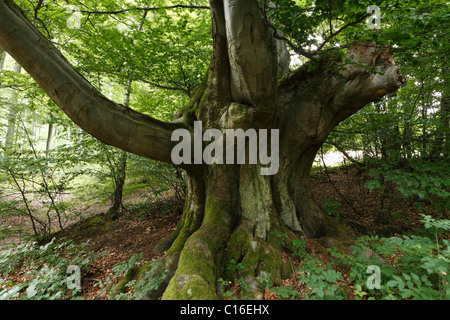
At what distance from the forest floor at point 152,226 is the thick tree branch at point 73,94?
2.02m

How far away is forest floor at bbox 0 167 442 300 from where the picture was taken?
130 inches

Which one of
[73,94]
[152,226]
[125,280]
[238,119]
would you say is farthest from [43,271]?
[238,119]

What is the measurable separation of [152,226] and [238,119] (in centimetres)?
341

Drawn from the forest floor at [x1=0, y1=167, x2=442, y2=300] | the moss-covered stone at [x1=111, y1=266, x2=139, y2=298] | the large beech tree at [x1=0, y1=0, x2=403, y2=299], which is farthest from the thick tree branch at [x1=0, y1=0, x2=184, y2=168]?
the forest floor at [x1=0, y1=167, x2=442, y2=300]

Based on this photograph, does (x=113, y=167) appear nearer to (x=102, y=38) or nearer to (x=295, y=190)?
(x=102, y=38)

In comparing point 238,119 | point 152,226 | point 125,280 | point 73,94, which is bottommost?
point 125,280

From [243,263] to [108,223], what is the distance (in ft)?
13.5

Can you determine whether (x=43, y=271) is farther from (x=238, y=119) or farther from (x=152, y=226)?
(x=238, y=119)

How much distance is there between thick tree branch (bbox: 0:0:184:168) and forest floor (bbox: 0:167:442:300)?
2.02 m

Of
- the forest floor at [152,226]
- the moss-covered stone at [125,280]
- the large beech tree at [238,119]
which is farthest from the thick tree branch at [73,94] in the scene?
the forest floor at [152,226]

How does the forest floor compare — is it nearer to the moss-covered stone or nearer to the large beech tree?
the moss-covered stone

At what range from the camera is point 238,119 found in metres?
2.79

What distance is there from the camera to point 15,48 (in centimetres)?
217
